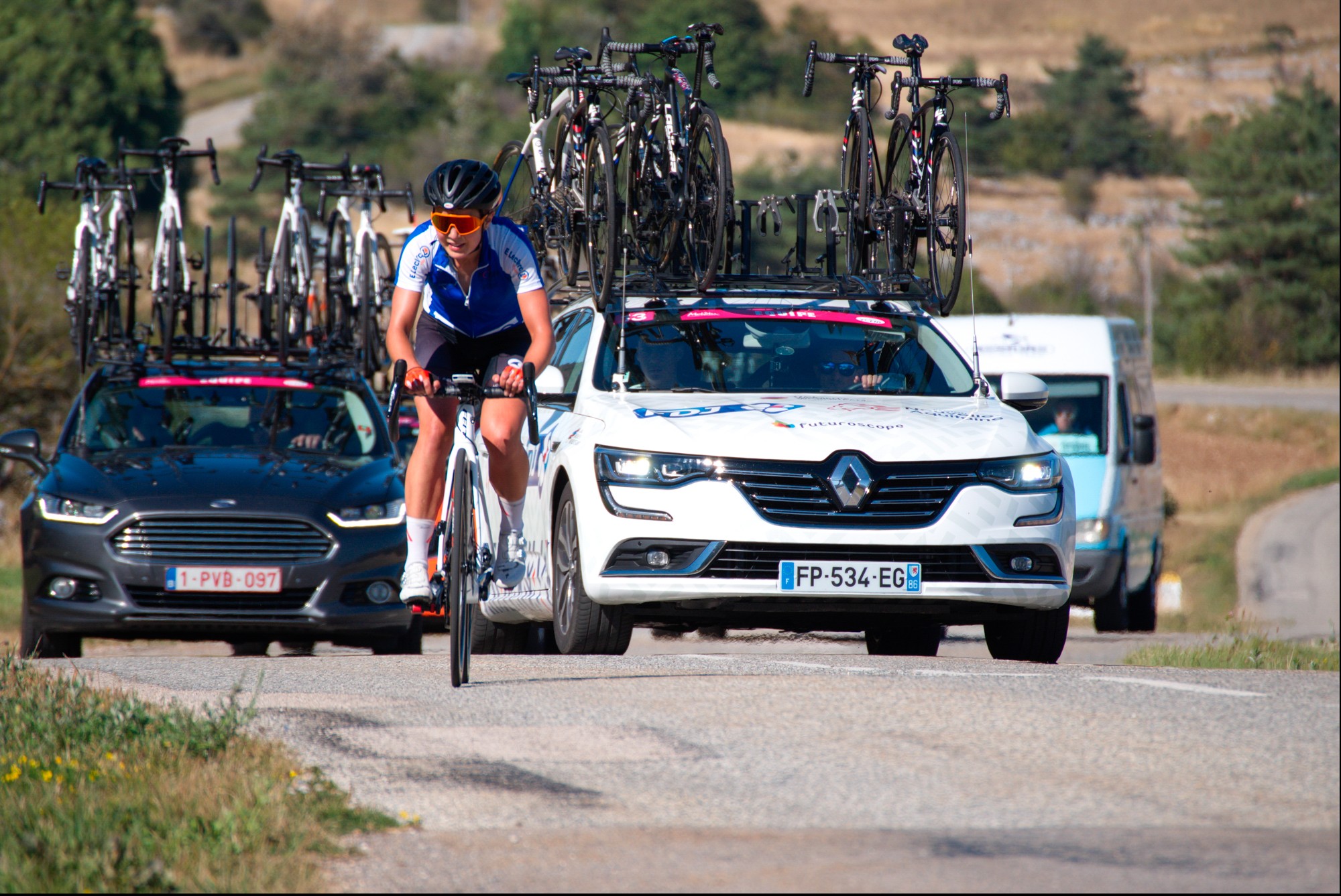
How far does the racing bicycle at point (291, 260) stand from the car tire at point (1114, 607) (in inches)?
287

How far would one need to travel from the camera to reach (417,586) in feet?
27.6

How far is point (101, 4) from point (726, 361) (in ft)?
299

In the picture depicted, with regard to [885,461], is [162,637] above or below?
below

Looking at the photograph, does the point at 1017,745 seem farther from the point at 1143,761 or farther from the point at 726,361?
the point at 726,361

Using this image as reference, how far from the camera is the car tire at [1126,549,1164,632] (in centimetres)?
1952

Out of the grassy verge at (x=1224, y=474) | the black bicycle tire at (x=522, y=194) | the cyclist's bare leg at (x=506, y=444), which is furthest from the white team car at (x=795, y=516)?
the grassy verge at (x=1224, y=474)

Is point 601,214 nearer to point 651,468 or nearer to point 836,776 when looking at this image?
point 651,468

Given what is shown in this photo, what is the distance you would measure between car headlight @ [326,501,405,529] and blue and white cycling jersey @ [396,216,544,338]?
3147 millimetres

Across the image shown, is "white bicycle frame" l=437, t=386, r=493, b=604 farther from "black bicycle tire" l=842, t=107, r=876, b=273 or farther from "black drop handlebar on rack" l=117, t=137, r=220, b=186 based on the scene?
"black drop handlebar on rack" l=117, t=137, r=220, b=186

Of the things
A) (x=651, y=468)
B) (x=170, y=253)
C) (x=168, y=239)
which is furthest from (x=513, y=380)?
(x=168, y=239)

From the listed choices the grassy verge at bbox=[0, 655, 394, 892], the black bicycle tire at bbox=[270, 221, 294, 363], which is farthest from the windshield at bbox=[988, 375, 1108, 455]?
the grassy verge at bbox=[0, 655, 394, 892]

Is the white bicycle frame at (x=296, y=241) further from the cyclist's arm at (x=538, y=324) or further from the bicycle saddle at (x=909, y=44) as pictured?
the cyclist's arm at (x=538, y=324)

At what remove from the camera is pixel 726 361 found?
415 inches

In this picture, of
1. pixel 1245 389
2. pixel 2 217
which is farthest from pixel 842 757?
pixel 1245 389
